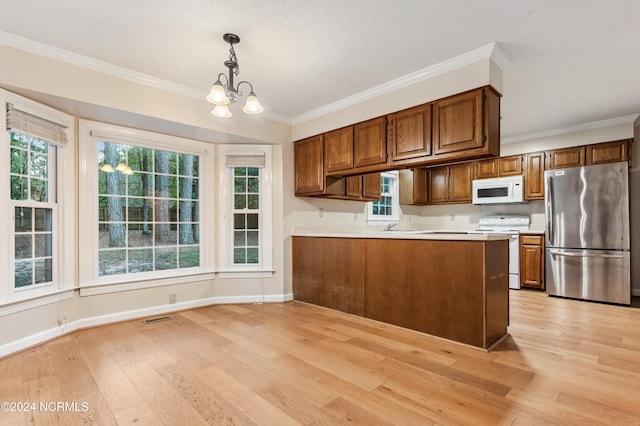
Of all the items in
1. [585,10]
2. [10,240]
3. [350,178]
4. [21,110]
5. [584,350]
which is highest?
[585,10]

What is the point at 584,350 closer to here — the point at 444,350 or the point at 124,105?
the point at 444,350

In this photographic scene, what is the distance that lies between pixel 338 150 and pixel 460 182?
10.8ft

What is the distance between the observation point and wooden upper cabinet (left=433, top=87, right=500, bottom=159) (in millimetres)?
2738

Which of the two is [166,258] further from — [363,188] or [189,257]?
[363,188]

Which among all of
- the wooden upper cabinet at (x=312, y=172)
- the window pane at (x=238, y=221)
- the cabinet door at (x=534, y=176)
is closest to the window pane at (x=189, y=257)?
the window pane at (x=238, y=221)

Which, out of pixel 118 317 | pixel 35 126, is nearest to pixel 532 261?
pixel 118 317

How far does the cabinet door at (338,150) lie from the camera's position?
152 inches

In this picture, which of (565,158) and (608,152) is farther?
(565,158)

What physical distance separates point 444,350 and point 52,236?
146 inches

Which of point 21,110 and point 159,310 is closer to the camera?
point 21,110

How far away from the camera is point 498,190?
18.1 feet

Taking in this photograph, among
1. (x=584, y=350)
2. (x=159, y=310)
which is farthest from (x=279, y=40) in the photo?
(x=584, y=350)

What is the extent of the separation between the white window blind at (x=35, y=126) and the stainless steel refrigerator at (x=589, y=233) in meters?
6.08

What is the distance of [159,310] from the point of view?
3.77 meters
